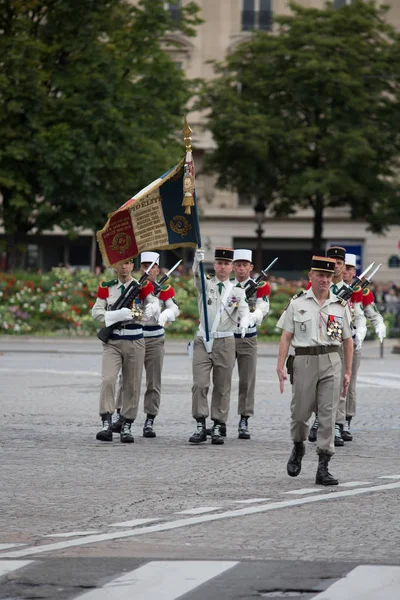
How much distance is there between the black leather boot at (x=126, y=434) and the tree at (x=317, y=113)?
3303cm

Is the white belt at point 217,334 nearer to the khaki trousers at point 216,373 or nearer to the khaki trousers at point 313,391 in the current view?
the khaki trousers at point 216,373

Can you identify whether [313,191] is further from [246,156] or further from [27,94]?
[27,94]

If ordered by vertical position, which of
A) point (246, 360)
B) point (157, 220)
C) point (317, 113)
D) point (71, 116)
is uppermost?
point (317, 113)

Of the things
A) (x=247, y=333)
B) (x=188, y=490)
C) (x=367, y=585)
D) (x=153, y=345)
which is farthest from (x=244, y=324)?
(x=367, y=585)

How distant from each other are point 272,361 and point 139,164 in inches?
558

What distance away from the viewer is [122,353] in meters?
14.2

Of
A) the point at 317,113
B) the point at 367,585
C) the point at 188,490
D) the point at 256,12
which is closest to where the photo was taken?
Answer: the point at 367,585

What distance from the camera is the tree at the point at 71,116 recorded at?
39906mm

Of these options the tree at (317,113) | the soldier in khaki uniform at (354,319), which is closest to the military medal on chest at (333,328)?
the soldier in khaki uniform at (354,319)

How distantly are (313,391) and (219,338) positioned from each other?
3.27m

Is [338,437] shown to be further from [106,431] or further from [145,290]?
[145,290]

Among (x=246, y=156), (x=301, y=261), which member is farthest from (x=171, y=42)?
(x=301, y=261)

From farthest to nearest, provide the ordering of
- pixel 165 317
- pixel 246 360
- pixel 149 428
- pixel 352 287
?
pixel 246 360
pixel 165 317
pixel 149 428
pixel 352 287

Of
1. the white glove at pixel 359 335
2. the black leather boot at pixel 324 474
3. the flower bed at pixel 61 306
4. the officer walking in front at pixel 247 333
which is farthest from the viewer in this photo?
the flower bed at pixel 61 306
